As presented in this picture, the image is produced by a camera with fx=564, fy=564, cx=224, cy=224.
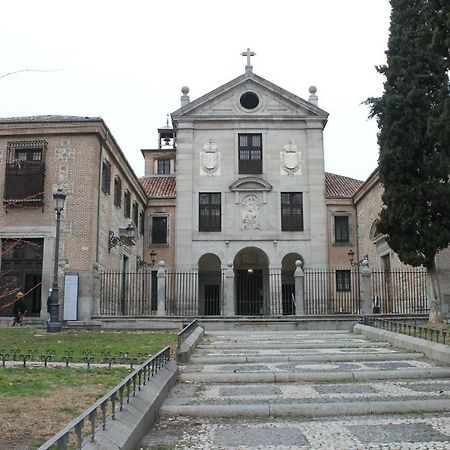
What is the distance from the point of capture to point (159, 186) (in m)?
36.5

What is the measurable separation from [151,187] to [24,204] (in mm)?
15370

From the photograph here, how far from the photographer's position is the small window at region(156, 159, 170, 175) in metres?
46.6

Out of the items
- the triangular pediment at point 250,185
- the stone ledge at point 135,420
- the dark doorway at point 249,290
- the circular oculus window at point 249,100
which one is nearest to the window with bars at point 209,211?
the triangular pediment at point 250,185

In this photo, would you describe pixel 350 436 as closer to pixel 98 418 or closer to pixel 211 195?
pixel 98 418

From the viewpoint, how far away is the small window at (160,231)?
109 ft

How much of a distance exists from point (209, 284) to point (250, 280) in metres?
2.36

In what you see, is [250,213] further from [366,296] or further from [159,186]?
[366,296]

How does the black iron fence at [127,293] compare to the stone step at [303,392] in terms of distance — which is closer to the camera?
the stone step at [303,392]

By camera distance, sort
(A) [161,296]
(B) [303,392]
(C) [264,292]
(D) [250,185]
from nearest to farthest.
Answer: (B) [303,392], (A) [161,296], (D) [250,185], (C) [264,292]

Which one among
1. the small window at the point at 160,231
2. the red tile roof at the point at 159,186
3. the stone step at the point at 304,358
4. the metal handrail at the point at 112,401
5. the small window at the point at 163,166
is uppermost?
the small window at the point at 163,166

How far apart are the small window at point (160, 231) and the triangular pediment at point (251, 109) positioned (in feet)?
19.9

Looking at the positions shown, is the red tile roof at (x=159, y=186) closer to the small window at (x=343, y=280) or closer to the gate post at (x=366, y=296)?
the small window at (x=343, y=280)

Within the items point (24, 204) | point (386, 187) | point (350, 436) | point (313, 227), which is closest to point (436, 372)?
point (350, 436)

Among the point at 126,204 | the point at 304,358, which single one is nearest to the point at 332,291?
the point at 126,204
